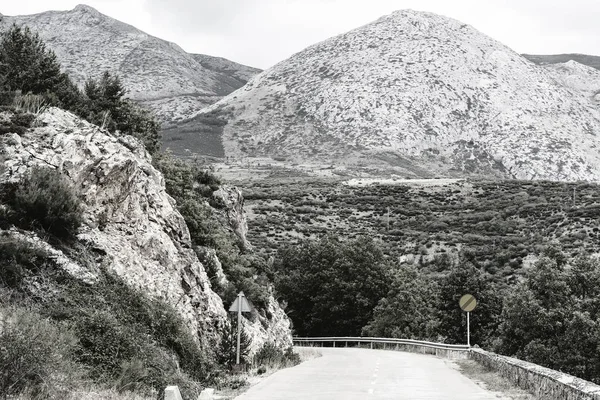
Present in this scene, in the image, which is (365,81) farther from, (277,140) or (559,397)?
(559,397)

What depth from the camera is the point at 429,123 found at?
182 meters

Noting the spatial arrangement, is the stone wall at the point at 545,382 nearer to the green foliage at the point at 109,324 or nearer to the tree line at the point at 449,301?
the green foliage at the point at 109,324

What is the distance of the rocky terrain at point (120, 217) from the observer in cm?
1706

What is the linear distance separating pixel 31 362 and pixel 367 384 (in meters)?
9.80

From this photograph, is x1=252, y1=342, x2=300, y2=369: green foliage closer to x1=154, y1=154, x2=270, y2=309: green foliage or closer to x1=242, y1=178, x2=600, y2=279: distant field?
x1=154, y1=154, x2=270, y2=309: green foliage

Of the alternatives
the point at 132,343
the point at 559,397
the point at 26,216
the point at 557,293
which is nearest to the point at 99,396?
the point at 132,343

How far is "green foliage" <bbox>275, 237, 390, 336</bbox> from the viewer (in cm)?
6506

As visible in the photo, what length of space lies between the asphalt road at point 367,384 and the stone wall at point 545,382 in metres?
0.87

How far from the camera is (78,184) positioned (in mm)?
17938

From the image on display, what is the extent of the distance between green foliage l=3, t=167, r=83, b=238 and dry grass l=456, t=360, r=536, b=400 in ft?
33.6

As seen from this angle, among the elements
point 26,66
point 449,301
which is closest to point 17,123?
point 26,66

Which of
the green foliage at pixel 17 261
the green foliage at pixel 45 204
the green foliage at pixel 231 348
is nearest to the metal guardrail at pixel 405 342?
the green foliage at pixel 231 348

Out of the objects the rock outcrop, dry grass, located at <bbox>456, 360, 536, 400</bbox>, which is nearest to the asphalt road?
dry grass, located at <bbox>456, 360, 536, 400</bbox>

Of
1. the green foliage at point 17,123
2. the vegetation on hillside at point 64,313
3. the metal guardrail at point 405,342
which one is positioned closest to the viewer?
the vegetation on hillside at point 64,313
